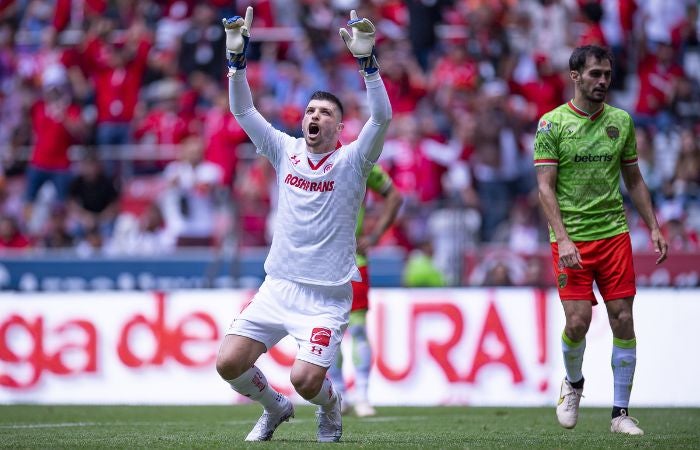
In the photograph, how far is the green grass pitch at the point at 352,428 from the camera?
8086 millimetres

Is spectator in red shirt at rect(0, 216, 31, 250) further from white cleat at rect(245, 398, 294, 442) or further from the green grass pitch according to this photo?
white cleat at rect(245, 398, 294, 442)

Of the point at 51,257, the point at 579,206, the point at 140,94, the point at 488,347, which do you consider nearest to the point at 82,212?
the point at 51,257

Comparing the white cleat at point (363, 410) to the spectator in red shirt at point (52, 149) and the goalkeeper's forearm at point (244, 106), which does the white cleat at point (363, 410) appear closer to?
the goalkeeper's forearm at point (244, 106)

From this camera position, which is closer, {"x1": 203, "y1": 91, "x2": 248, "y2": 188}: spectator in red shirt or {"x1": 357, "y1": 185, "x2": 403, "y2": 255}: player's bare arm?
{"x1": 357, "y1": 185, "x2": 403, "y2": 255}: player's bare arm

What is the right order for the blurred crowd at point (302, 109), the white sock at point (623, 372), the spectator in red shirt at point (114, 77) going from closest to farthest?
the white sock at point (623, 372) < the blurred crowd at point (302, 109) < the spectator in red shirt at point (114, 77)

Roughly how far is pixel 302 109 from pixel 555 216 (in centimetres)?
1084

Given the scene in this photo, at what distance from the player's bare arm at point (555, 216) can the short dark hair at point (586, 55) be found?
77 cm

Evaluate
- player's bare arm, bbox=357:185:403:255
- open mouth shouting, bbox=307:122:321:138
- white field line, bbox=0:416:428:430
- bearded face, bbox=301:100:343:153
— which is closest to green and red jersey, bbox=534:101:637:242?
bearded face, bbox=301:100:343:153

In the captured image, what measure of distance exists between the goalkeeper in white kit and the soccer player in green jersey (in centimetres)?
155

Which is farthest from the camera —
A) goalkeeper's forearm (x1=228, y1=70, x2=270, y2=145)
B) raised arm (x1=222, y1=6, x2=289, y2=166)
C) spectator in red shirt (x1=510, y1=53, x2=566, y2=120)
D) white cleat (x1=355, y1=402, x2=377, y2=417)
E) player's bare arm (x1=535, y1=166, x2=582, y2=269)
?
spectator in red shirt (x1=510, y1=53, x2=566, y2=120)

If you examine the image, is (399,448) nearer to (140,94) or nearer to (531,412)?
(531,412)

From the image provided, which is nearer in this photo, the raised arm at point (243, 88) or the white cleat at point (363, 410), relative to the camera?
the raised arm at point (243, 88)

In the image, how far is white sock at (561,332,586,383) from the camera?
905 centimetres

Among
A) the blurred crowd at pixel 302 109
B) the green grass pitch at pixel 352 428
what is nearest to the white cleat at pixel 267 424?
the green grass pitch at pixel 352 428
